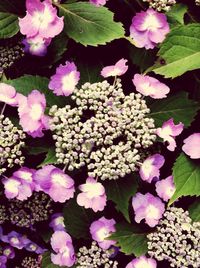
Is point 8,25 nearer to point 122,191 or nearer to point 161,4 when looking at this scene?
point 161,4

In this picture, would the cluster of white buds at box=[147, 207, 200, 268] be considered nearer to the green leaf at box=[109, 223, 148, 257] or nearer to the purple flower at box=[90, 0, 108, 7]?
the green leaf at box=[109, 223, 148, 257]

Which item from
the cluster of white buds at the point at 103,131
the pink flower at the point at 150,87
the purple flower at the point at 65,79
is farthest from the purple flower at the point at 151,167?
the purple flower at the point at 65,79

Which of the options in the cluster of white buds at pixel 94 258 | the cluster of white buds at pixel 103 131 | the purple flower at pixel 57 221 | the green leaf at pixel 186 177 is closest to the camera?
the cluster of white buds at pixel 103 131

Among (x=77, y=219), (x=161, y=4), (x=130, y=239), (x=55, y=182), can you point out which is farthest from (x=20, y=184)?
(x=161, y=4)

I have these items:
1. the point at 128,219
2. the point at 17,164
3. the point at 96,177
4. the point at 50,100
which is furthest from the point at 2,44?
the point at 128,219

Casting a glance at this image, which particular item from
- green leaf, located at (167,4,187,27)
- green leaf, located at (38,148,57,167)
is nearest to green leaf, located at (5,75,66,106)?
green leaf, located at (38,148,57,167)

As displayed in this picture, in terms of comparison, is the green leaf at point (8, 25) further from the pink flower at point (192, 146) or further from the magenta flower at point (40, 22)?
the pink flower at point (192, 146)

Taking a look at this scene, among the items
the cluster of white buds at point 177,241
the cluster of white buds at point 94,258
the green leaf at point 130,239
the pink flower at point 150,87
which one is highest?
the pink flower at point 150,87
